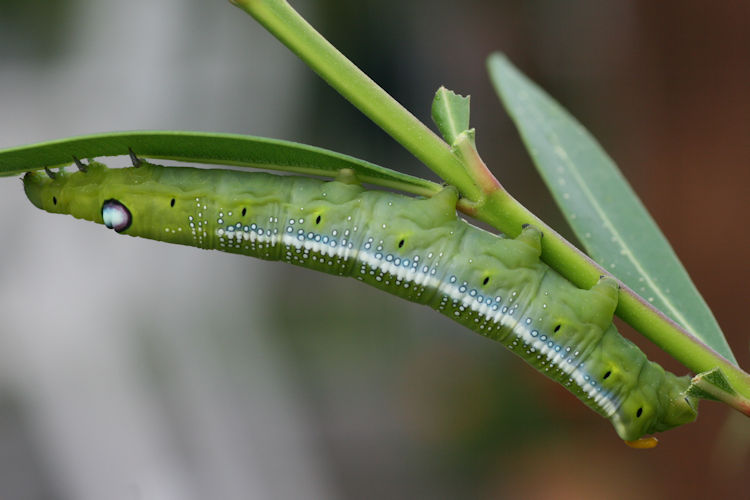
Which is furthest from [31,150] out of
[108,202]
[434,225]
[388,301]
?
[388,301]

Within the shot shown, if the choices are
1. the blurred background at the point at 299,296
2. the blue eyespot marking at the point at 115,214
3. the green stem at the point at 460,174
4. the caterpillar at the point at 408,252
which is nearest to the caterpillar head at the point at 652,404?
the caterpillar at the point at 408,252

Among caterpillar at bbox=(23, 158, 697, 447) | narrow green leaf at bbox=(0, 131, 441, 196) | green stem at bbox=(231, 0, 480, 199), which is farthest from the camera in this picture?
caterpillar at bbox=(23, 158, 697, 447)

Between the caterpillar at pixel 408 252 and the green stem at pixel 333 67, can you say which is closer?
the green stem at pixel 333 67

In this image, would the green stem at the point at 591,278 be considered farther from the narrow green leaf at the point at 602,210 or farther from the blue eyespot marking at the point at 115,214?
the blue eyespot marking at the point at 115,214

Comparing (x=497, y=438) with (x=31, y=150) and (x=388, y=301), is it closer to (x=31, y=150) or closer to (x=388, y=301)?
(x=388, y=301)

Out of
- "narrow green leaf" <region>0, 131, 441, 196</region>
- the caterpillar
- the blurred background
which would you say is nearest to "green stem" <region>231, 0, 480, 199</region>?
"narrow green leaf" <region>0, 131, 441, 196</region>

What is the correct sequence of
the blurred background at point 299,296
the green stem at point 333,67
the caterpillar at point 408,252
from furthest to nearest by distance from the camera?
the blurred background at point 299,296 < the caterpillar at point 408,252 < the green stem at point 333,67

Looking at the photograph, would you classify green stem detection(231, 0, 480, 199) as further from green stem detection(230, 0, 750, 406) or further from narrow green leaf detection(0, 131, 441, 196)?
narrow green leaf detection(0, 131, 441, 196)
